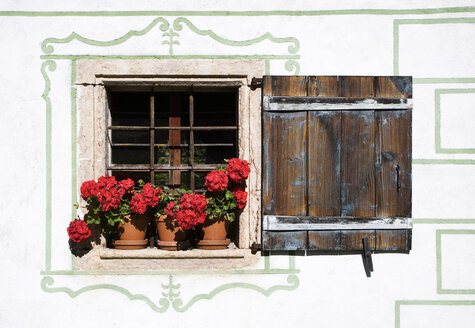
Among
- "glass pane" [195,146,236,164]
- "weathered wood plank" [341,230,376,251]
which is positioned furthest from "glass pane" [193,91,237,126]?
"weathered wood plank" [341,230,376,251]

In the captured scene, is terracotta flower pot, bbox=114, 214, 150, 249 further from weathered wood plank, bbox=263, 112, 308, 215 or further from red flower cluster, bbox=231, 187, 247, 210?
weathered wood plank, bbox=263, 112, 308, 215

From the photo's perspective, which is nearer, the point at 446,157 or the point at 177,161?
the point at 446,157

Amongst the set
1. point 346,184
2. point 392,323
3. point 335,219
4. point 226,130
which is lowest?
point 392,323

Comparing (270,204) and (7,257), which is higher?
(270,204)

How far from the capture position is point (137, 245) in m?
4.02

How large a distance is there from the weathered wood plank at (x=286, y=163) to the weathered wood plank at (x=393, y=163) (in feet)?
1.86

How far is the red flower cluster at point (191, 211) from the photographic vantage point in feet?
12.4

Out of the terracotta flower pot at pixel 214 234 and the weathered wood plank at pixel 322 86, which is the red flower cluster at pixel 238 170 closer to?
the terracotta flower pot at pixel 214 234

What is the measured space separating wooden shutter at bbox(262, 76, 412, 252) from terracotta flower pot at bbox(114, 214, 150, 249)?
3.06 feet

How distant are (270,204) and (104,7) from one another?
6.49 ft

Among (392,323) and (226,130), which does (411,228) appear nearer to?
(392,323)

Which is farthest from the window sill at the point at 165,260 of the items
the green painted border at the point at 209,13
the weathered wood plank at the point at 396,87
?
the green painted border at the point at 209,13

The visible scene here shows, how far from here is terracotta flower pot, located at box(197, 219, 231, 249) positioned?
400cm

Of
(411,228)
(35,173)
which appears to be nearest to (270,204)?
(411,228)
